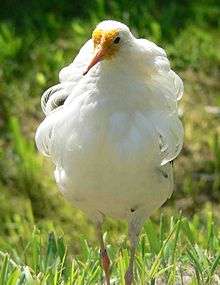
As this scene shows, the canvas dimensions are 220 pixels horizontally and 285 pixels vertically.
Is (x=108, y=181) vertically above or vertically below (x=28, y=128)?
above

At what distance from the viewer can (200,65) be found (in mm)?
6383

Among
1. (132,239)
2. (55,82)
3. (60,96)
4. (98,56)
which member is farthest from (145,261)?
(55,82)

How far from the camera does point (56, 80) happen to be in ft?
19.9

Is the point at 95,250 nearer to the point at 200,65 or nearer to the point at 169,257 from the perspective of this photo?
the point at 169,257

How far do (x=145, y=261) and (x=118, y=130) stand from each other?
Result: 30.2 inches

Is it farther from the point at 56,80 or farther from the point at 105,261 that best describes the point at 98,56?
the point at 56,80

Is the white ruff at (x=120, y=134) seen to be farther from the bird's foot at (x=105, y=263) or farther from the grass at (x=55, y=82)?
the grass at (x=55, y=82)

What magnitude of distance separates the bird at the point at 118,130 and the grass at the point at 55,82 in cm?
73

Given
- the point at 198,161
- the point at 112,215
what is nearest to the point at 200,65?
the point at 198,161

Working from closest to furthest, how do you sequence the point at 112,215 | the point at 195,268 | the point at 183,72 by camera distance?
1. the point at 112,215
2. the point at 195,268
3. the point at 183,72

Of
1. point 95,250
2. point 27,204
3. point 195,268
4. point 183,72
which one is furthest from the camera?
point 183,72

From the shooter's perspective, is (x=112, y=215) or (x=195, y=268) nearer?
(x=112, y=215)

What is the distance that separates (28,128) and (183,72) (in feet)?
3.23

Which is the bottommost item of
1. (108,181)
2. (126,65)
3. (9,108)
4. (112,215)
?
(9,108)
